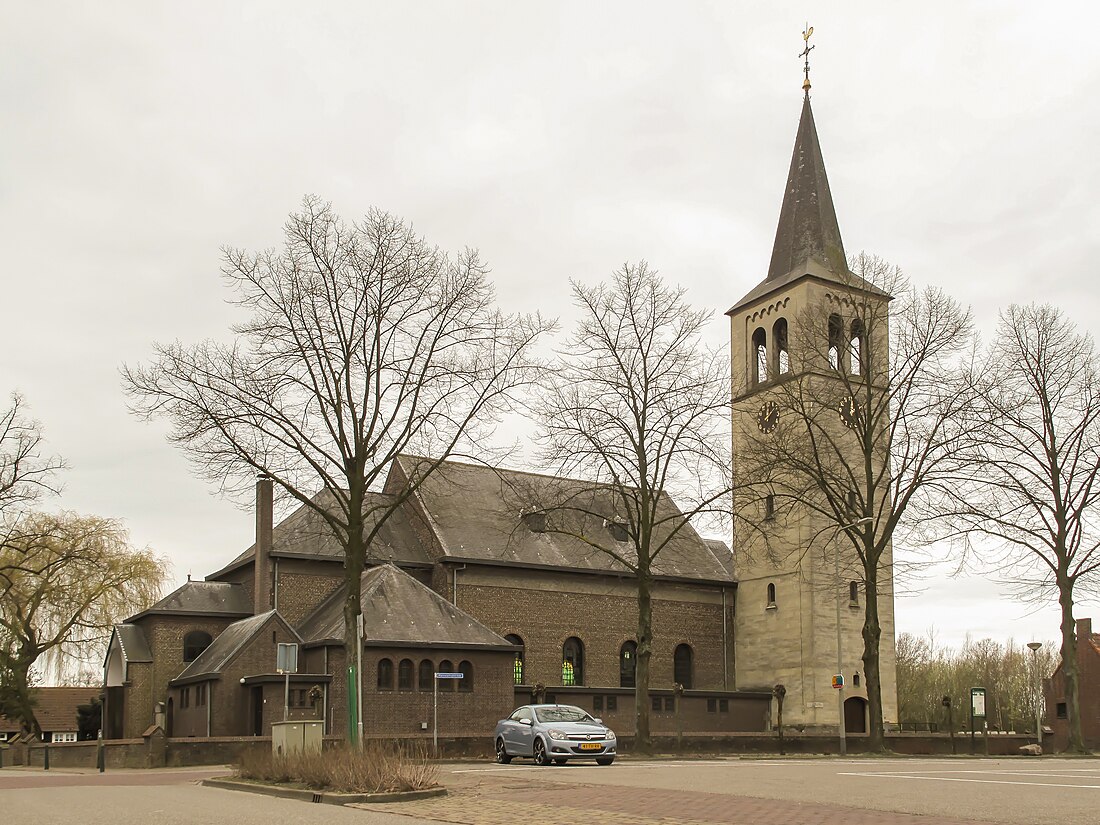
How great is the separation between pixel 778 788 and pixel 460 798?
4933 millimetres

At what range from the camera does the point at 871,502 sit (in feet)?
121

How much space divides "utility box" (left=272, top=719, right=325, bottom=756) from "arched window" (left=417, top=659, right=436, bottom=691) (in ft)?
58.7

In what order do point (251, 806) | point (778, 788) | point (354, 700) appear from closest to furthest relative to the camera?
point (251, 806), point (778, 788), point (354, 700)

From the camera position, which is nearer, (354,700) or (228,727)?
(354,700)

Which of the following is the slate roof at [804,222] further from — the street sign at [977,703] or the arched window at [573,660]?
the street sign at [977,703]

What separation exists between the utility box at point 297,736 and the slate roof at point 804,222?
114 feet

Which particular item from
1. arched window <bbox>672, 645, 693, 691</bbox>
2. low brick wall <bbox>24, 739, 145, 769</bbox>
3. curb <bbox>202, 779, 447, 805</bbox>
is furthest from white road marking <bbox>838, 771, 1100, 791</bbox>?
arched window <bbox>672, 645, 693, 691</bbox>

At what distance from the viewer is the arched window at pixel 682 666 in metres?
49.6

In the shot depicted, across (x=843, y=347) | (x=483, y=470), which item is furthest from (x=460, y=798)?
(x=483, y=470)

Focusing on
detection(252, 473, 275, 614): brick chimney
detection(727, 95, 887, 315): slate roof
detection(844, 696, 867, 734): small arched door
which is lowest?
detection(844, 696, 867, 734): small arched door

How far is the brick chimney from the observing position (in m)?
42.5

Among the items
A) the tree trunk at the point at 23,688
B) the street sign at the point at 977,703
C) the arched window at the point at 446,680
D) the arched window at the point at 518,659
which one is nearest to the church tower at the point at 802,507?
the street sign at the point at 977,703

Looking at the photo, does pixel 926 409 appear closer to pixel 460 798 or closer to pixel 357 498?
pixel 357 498

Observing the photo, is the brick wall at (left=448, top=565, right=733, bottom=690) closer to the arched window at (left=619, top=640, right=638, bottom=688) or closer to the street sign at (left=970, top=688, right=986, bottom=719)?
the arched window at (left=619, top=640, right=638, bottom=688)
